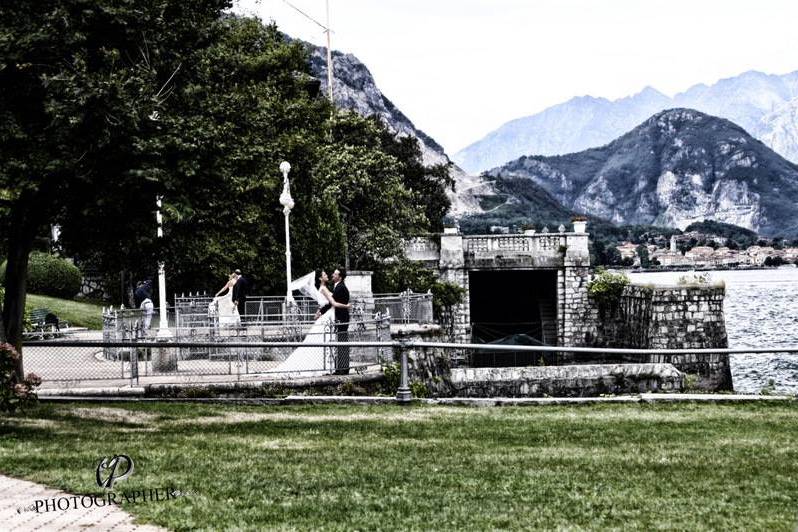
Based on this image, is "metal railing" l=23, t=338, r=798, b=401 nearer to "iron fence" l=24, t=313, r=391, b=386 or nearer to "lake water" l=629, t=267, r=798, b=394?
"iron fence" l=24, t=313, r=391, b=386

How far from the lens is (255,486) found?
8.00 metres

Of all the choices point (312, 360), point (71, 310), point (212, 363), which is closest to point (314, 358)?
point (312, 360)

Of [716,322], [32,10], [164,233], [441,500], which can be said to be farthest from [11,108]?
[716,322]

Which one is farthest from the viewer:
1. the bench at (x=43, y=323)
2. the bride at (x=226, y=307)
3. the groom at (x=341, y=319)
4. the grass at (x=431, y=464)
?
the bench at (x=43, y=323)

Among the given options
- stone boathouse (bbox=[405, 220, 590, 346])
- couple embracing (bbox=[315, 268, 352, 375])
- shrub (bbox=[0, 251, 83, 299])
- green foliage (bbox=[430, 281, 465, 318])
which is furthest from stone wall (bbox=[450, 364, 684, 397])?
shrub (bbox=[0, 251, 83, 299])

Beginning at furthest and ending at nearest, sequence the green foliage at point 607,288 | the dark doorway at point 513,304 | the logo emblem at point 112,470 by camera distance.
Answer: the dark doorway at point 513,304 < the green foliage at point 607,288 < the logo emblem at point 112,470

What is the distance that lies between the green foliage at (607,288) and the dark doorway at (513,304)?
4003mm

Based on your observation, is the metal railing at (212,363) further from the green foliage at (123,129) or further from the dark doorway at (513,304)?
the dark doorway at (513,304)

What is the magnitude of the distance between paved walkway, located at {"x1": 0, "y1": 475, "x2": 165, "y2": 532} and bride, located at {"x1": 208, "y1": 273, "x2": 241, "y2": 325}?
1538 cm

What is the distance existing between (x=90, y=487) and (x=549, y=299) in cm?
4582

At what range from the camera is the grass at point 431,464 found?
22.9ft

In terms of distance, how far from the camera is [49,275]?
39.2m

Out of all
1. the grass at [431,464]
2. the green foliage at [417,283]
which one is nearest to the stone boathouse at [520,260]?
the green foliage at [417,283]

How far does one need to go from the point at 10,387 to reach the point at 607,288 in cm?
3709
